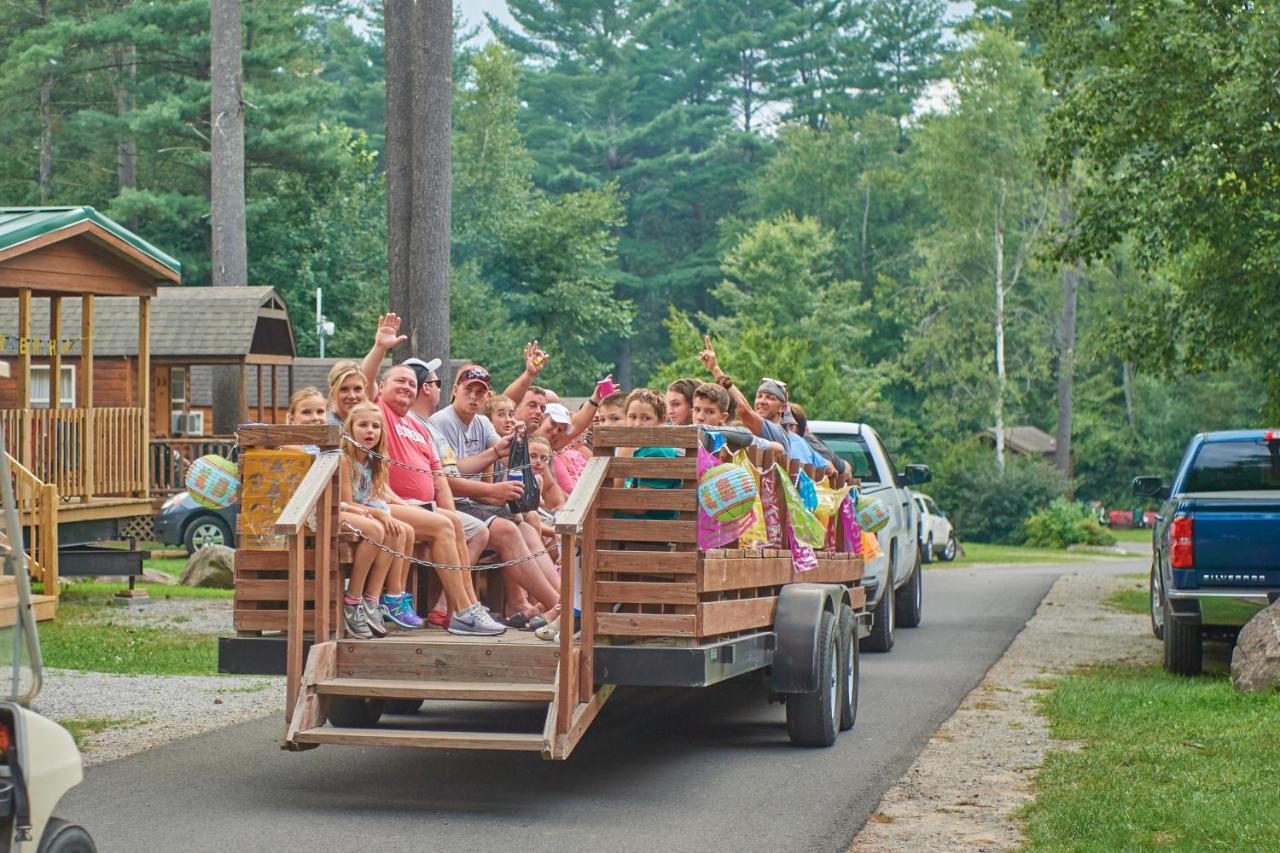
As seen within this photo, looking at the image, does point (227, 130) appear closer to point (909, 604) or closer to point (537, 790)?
point (909, 604)

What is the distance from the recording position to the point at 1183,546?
12.8 m

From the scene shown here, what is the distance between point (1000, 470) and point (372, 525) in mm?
46857

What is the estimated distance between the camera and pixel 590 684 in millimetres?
8164

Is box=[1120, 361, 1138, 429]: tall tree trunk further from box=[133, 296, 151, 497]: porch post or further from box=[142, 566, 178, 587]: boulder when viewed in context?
box=[133, 296, 151, 497]: porch post

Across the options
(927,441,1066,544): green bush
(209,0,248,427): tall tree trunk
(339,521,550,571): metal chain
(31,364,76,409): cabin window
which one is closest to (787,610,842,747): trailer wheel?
(339,521,550,571): metal chain

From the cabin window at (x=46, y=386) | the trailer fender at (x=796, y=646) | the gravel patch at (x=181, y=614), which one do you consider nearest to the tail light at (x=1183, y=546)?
the trailer fender at (x=796, y=646)

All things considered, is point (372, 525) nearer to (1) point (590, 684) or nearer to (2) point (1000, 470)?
(1) point (590, 684)

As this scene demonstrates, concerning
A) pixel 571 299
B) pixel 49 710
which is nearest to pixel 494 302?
pixel 571 299

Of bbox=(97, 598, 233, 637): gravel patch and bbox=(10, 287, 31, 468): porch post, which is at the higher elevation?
bbox=(10, 287, 31, 468): porch post

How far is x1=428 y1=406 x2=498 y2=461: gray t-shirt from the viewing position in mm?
10148

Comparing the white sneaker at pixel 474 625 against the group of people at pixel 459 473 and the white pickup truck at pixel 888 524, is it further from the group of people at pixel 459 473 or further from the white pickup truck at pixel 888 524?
the white pickup truck at pixel 888 524

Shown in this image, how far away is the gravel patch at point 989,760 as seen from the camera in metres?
7.75

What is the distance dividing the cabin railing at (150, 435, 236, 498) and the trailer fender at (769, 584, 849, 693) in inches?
801

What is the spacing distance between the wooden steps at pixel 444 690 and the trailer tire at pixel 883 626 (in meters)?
7.99
